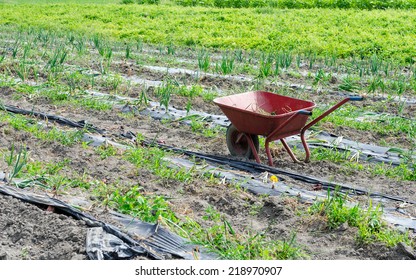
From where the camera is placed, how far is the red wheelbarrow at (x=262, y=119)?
587 cm

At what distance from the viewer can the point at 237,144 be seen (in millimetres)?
6449

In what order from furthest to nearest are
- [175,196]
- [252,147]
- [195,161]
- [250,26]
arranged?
1. [250,26]
2. [195,161]
3. [252,147]
4. [175,196]

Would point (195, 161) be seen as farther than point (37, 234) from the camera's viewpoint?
→ Yes

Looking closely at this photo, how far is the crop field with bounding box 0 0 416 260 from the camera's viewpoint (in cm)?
448

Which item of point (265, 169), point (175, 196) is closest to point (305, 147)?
point (265, 169)

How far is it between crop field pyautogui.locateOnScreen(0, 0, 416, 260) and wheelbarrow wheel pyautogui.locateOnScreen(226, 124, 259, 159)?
0.11 m

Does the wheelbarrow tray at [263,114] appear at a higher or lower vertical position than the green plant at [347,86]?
higher

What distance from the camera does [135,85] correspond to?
907 centimetres

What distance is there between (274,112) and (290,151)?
0.52 meters

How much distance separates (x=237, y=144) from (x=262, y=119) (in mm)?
660

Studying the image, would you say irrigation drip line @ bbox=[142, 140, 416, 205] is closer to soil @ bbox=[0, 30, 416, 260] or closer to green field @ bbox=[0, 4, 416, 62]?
soil @ bbox=[0, 30, 416, 260]

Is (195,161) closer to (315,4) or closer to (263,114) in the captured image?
(263,114)

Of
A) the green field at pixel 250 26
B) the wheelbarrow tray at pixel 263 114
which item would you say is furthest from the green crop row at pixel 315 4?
the wheelbarrow tray at pixel 263 114

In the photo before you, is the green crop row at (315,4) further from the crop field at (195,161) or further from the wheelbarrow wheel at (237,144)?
the wheelbarrow wheel at (237,144)
